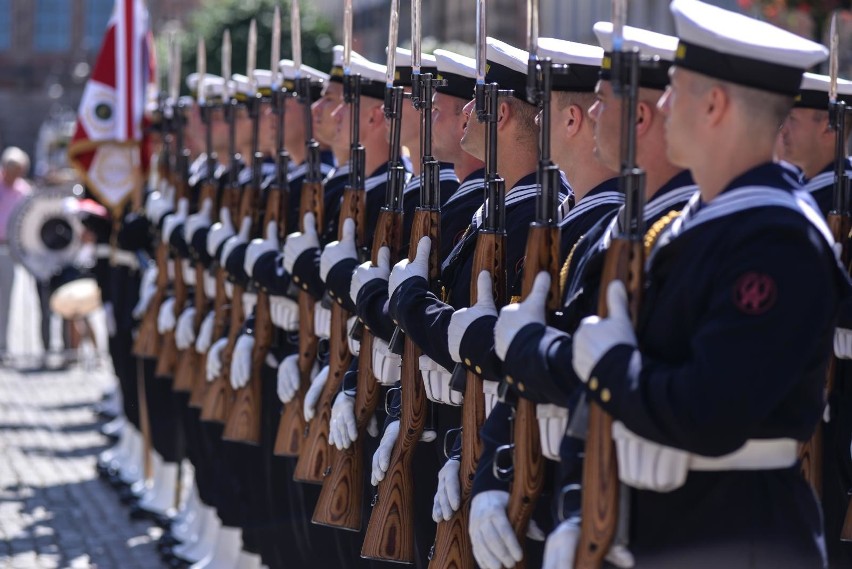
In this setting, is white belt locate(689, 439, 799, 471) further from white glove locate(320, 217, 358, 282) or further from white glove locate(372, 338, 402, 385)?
white glove locate(320, 217, 358, 282)

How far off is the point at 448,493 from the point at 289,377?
181cm

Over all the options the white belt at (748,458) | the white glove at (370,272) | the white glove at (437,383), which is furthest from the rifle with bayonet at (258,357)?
the white belt at (748,458)

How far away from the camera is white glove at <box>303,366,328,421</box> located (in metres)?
5.09

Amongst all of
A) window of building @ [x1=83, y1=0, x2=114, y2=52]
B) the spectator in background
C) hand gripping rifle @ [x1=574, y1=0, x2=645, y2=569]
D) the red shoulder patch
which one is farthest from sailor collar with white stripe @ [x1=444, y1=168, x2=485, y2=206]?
window of building @ [x1=83, y1=0, x2=114, y2=52]

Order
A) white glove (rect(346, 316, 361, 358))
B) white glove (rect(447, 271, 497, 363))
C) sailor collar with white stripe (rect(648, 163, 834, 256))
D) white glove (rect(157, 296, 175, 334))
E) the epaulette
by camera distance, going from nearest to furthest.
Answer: sailor collar with white stripe (rect(648, 163, 834, 256)) → the epaulette → white glove (rect(447, 271, 497, 363)) → white glove (rect(346, 316, 361, 358)) → white glove (rect(157, 296, 175, 334))

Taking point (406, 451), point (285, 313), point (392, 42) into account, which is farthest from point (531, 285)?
point (285, 313)

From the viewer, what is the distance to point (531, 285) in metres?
A: 3.40

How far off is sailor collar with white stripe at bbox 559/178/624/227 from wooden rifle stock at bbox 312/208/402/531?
97 centimetres

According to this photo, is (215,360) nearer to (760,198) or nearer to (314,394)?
(314,394)

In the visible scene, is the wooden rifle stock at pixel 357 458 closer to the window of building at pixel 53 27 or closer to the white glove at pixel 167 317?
the white glove at pixel 167 317

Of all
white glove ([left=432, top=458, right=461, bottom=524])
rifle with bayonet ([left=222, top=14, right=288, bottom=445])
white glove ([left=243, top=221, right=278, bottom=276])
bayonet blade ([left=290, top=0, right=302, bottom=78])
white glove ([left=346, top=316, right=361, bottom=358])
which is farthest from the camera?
rifle with bayonet ([left=222, top=14, right=288, bottom=445])

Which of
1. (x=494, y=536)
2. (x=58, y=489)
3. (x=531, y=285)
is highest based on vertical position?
(x=531, y=285)

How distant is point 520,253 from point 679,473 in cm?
121

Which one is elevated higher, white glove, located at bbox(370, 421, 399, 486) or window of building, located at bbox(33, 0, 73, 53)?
white glove, located at bbox(370, 421, 399, 486)
